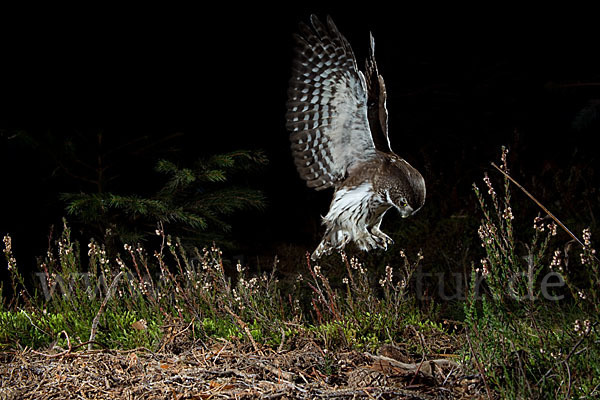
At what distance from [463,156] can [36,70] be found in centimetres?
304

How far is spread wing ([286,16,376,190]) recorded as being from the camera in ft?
8.46

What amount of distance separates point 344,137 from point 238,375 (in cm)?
105

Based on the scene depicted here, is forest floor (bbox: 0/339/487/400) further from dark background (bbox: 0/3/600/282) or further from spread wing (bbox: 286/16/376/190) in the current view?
dark background (bbox: 0/3/600/282)

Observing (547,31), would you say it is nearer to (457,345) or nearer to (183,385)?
(457,345)

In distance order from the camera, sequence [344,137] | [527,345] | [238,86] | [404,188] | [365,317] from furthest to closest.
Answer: [238,86] < [365,317] < [344,137] < [404,188] < [527,345]

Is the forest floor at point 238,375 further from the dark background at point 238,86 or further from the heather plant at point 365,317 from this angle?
the dark background at point 238,86

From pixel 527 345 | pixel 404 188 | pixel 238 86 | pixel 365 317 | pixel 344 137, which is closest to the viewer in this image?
pixel 527 345

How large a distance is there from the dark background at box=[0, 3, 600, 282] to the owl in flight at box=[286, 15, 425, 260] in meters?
1.23

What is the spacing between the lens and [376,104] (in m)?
2.54

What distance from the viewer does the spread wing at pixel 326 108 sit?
2.58m

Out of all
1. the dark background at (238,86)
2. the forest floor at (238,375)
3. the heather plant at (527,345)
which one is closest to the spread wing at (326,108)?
the heather plant at (527,345)

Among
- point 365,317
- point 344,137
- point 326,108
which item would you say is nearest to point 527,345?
point 365,317

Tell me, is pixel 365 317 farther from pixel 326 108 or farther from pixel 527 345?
pixel 326 108

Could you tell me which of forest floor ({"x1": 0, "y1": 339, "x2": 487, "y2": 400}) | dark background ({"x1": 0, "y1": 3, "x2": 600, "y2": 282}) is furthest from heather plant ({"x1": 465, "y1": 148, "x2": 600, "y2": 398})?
dark background ({"x1": 0, "y1": 3, "x2": 600, "y2": 282})
